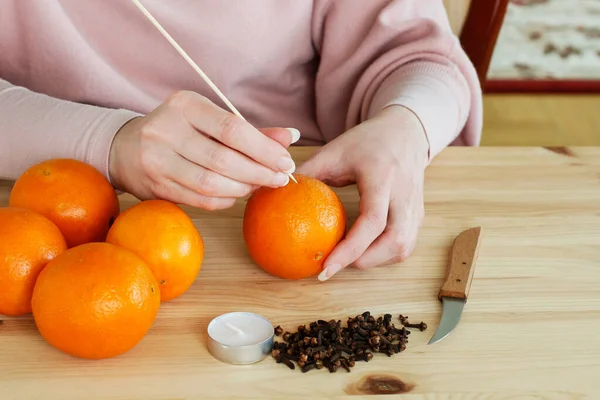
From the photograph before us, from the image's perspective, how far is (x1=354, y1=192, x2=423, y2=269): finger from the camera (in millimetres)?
875

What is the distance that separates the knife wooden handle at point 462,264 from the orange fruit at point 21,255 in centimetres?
43

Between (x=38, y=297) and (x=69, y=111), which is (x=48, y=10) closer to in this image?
(x=69, y=111)

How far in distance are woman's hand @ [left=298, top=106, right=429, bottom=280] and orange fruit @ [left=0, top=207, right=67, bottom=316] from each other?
31cm

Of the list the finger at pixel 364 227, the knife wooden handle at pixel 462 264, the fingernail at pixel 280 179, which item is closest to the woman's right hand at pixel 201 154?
the fingernail at pixel 280 179

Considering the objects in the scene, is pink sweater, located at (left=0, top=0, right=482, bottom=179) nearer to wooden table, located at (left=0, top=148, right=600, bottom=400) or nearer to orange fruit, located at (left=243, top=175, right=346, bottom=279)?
wooden table, located at (left=0, top=148, right=600, bottom=400)

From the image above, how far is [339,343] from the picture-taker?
2.44 ft

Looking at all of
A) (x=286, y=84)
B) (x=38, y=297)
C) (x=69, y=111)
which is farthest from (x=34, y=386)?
(x=286, y=84)

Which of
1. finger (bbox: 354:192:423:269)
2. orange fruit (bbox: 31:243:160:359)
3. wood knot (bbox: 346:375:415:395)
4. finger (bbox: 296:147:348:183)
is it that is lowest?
finger (bbox: 354:192:423:269)

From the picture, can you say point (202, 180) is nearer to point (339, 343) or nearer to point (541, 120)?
point (339, 343)

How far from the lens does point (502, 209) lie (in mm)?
1043

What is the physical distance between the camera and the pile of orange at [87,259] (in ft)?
2.23

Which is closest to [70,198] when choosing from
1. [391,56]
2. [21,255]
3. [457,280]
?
[21,255]

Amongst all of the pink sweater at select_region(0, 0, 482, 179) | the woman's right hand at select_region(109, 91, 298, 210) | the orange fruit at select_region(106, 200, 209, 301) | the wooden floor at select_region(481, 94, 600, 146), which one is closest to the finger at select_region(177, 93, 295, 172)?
the woman's right hand at select_region(109, 91, 298, 210)

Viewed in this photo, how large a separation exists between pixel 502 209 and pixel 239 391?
527 mm
